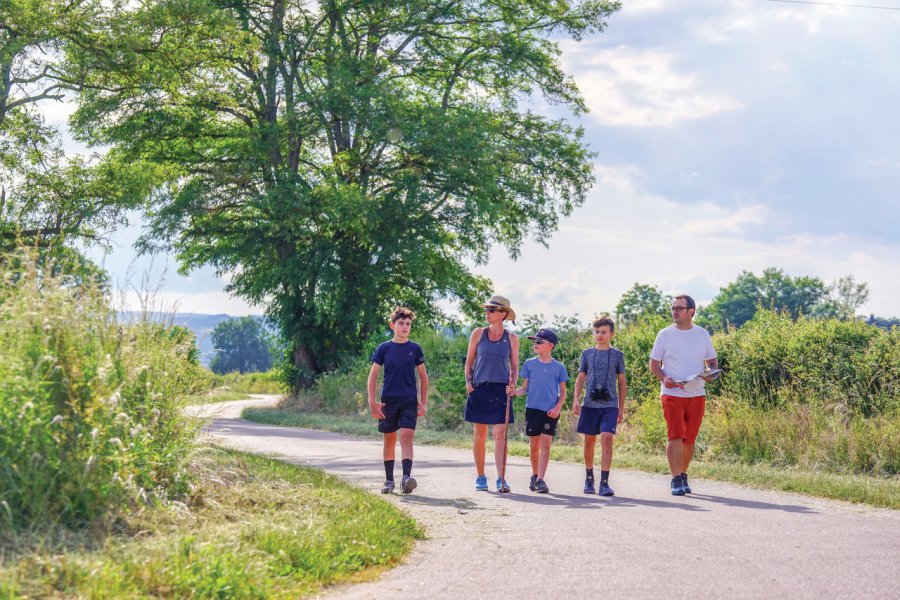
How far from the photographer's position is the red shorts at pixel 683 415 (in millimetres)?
10969

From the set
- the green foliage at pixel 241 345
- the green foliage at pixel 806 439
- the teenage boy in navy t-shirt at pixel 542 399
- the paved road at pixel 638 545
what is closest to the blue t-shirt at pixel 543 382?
the teenage boy in navy t-shirt at pixel 542 399

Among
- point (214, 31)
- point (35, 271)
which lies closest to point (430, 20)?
point (214, 31)

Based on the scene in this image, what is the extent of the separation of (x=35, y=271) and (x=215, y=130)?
2801cm

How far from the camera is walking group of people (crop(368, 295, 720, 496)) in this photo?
10695 mm

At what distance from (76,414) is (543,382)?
6.02 m

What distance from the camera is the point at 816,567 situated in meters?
6.62

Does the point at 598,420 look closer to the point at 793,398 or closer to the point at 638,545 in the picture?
the point at 638,545

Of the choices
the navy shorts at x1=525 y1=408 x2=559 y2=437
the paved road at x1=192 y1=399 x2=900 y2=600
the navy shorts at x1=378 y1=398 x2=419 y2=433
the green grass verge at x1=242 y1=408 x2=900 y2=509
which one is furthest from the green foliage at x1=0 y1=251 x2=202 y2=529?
the green grass verge at x1=242 y1=408 x2=900 y2=509

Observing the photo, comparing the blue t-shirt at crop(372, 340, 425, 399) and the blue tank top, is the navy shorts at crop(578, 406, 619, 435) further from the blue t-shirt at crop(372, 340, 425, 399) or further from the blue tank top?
the blue t-shirt at crop(372, 340, 425, 399)

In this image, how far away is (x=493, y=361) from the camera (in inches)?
435

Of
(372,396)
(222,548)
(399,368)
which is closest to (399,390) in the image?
(399,368)

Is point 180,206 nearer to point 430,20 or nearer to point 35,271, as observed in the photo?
point 430,20

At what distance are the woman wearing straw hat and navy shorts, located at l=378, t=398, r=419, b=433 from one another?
2.25 feet

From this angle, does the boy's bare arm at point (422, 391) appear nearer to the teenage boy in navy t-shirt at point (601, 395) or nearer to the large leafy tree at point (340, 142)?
the teenage boy in navy t-shirt at point (601, 395)
